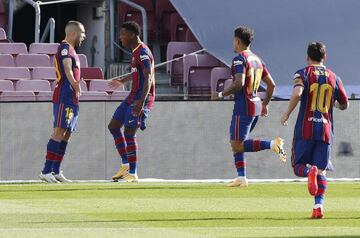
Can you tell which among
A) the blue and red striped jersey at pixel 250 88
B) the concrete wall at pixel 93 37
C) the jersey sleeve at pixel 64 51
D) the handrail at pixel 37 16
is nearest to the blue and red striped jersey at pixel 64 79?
the jersey sleeve at pixel 64 51

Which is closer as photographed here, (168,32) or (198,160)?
(198,160)

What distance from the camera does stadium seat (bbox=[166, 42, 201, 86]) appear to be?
2600 centimetres

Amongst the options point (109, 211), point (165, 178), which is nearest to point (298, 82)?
point (109, 211)

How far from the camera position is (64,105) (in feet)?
61.2

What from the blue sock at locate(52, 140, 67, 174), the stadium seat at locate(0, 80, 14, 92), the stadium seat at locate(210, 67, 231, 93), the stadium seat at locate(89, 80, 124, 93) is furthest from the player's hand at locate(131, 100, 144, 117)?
the stadium seat at locate(210, 67, 231, 93)

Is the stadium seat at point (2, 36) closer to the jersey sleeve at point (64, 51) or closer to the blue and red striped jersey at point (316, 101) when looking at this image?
the jersey sleeve at point (64, 51)

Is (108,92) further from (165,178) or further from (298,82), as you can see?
(298,82)

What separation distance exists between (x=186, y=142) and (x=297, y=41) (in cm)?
487

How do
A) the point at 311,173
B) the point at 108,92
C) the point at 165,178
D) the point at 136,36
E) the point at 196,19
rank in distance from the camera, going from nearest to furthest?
the point at 311,173 < the point at 136,36 < the point at 165,178 < the point at 108,92 < the point at 196,19

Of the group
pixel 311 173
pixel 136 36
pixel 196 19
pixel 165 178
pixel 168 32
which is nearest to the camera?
pixel 311 173

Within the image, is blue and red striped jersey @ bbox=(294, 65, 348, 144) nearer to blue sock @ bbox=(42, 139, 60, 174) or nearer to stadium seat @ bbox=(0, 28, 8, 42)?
blue sock @ bbox=(42, 139, 60, 174)

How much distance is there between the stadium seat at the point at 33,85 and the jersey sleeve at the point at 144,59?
16.1 ft

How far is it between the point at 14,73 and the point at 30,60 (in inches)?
26.2

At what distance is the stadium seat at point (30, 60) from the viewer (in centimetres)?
2414
